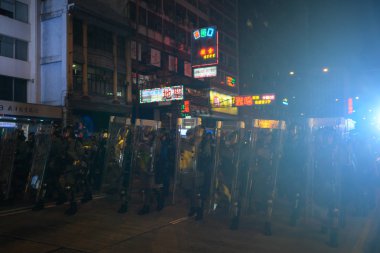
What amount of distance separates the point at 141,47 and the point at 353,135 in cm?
2807

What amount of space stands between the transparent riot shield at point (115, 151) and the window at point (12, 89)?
18161 millimetres

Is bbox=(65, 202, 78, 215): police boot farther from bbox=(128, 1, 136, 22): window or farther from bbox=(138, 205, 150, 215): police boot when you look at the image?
bbox=(128, 1, 136, 22): window

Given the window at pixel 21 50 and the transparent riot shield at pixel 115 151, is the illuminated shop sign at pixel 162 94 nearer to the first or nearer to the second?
the window at pixel 21 50

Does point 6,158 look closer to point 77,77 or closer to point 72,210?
point 72,210

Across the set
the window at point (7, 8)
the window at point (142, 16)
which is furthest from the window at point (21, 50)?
the window at point (142, 16)

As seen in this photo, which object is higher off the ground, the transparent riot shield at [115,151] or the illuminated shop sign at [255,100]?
the illuminated shop sign at [255,100]

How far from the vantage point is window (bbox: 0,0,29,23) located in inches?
944

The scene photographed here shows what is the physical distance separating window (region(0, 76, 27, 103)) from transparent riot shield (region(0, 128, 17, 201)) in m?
16.0

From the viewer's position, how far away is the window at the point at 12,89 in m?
23.8

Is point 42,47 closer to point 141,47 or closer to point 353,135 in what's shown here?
point 141,47

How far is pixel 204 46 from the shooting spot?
28734mm

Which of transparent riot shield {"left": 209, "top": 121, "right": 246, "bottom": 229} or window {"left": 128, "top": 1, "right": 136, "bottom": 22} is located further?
window {"left": 128, "top": 1, "right": 136, "bottom": 22}

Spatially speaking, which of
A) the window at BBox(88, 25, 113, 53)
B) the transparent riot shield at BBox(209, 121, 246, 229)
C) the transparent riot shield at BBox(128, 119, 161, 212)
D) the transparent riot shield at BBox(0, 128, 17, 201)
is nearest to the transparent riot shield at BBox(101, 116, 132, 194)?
the transparent riot shield at BBox(128, 119, 161, 212)

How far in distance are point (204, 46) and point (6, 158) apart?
21494 mm
